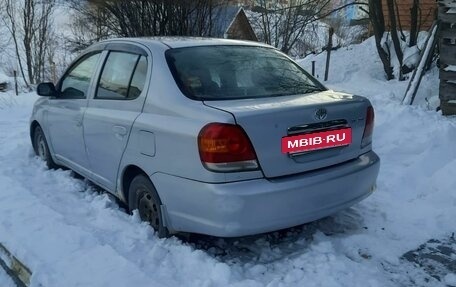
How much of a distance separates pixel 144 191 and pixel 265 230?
3.55 feet

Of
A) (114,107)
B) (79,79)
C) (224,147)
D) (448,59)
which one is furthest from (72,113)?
(448,59)

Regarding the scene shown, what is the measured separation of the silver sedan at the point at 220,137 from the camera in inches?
118

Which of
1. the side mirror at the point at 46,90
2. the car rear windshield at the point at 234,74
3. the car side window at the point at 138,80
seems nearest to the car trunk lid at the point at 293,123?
the car rear windshield at the point at 234,74

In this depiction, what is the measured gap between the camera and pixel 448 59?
6.64 metres

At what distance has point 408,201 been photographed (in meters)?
4.34

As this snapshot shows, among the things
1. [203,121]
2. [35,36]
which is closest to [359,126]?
[203,121]

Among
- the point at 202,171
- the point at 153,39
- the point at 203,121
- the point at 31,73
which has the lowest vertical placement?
the point at 31,73

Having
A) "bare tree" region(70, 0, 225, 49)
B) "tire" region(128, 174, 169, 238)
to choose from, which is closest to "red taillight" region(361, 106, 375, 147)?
"tire" region(128, 174, 169, 238)

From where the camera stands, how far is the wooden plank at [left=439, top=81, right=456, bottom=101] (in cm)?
656

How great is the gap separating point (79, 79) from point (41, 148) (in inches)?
55.6

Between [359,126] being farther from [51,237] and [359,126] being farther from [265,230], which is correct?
[51,237]

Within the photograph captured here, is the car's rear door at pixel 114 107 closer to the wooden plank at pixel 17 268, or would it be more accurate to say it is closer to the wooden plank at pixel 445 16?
the wooden plank at pixel 17 268

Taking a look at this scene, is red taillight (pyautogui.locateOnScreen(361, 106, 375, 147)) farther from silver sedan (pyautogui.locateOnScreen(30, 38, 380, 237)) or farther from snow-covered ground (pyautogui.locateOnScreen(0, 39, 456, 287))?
snow-covered ground (pyautogui.locateOnScreen(0, 39, 456, 287))

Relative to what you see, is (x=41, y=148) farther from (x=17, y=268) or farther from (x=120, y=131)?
(x=17, y=268)
